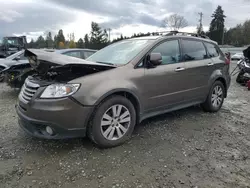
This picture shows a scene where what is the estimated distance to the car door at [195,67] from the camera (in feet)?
14.8

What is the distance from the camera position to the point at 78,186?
258 centimetres

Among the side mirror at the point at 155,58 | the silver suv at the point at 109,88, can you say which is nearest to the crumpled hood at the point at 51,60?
the silver suv at the point at 109,88

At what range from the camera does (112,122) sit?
339 centimetres

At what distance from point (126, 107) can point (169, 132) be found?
1.05 meters

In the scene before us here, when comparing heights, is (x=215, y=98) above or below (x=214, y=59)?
below

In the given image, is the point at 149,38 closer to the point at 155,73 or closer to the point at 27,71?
the point at 155,73

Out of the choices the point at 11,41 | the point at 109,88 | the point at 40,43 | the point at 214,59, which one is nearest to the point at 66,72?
the point at 109,88

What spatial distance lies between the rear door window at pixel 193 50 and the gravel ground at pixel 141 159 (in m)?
1.32

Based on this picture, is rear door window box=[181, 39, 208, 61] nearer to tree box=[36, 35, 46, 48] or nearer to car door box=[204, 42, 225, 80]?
car door box=[204, 42, 225, 80]

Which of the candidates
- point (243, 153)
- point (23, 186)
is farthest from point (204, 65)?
point (23, 186)

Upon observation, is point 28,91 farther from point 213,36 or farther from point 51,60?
point 213,36

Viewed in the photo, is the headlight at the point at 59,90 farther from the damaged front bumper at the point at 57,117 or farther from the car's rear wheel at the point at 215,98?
the car's rear wheel at the point at 215,98

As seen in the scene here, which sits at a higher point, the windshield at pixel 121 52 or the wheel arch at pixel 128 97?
the windshield at pixel 121 52

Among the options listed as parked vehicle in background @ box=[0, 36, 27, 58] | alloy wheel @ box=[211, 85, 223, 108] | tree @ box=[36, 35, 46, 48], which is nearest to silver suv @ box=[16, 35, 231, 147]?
alloy wheel @ box=[211, 85, 223, 108]
